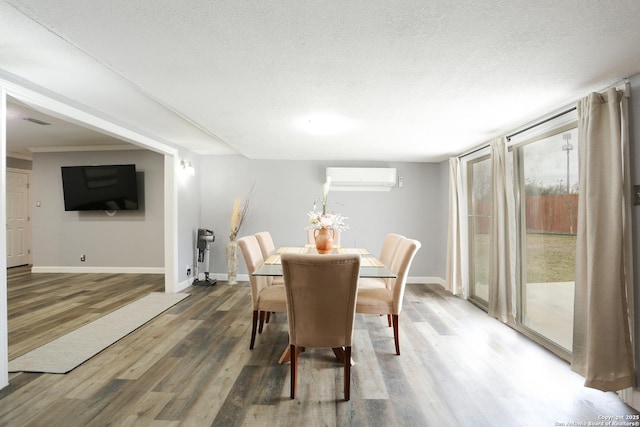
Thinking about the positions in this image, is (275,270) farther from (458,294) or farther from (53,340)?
(458,294)

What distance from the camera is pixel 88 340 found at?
9.33 ft

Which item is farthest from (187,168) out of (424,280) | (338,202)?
(424,280)

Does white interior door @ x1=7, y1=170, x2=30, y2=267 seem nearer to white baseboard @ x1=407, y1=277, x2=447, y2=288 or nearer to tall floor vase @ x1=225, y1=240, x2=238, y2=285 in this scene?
tall floor vase @ x1=225, y1=240, x2=238, y2=285

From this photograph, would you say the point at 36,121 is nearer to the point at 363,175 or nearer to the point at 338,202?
the point at 338,202

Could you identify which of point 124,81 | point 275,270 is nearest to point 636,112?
point 275,270

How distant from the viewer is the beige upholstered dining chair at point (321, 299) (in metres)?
1.87

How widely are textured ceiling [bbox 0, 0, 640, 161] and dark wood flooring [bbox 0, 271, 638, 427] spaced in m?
2.16

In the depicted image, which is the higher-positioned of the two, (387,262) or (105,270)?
(387,262)

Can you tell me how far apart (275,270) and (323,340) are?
2.32 ft

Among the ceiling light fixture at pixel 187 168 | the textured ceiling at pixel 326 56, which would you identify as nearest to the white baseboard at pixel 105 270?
the ceiling light fixture at pixel 187 168

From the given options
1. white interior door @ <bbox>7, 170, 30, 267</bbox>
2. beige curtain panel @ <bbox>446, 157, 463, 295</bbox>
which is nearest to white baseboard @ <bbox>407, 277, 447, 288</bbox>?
beige curtain panel @ <bbox>446, 157, 463, 295</bbox>

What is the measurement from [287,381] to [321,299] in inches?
30.3

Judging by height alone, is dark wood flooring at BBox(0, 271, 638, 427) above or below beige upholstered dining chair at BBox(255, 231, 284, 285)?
below

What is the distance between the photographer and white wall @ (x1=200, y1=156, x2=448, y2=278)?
533cm
